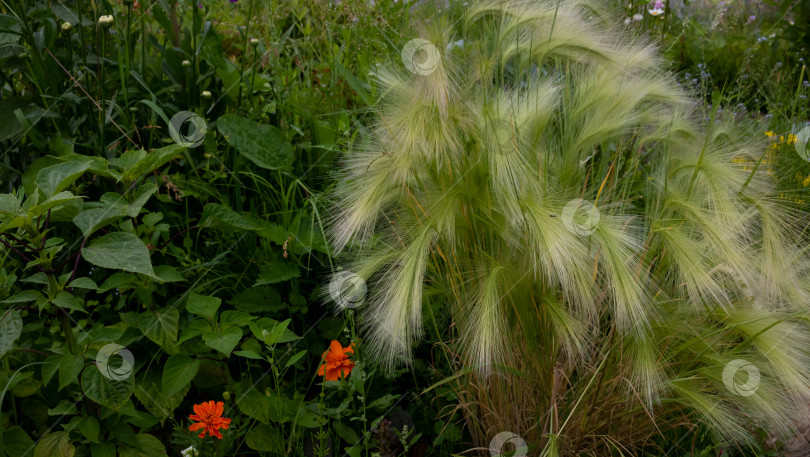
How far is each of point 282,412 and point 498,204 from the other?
2.41 feet

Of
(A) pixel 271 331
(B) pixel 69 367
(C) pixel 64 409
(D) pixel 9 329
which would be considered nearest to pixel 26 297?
(D) pixel 9 329

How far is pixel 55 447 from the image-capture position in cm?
148

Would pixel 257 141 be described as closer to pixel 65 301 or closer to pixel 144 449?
pixel 65 301

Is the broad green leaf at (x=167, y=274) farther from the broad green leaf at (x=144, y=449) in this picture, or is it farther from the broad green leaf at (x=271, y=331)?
the broad green leaf at (x=144, y=449)

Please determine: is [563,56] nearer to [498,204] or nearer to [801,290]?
[498,204]

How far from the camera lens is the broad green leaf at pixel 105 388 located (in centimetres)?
141

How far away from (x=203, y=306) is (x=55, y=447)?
1.42 feet

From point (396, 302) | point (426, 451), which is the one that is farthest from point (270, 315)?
point (396, 302)

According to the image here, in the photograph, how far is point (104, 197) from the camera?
1.51m

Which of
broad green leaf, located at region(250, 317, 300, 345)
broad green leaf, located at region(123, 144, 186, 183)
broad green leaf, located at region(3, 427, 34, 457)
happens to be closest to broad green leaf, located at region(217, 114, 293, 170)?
broad green leaf, located at region(123, 144, 186, 183)

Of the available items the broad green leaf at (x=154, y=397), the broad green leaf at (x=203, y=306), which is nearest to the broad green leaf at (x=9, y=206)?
the broad green leaf at (x=203, y=306)

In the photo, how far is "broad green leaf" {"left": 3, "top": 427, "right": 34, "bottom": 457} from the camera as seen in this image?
1.50 meters

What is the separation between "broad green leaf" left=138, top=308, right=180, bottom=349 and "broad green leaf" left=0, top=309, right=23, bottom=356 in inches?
10.5

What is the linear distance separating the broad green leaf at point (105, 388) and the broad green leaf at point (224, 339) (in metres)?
0.18
